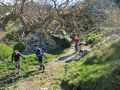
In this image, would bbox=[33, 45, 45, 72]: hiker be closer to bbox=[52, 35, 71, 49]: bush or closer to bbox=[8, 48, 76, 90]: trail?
bbox=[8, 48, 76, 90]: trail

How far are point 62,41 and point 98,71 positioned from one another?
16823 mm

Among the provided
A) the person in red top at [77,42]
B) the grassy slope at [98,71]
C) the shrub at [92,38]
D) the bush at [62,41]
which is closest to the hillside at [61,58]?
the grassy slope at [98,71]

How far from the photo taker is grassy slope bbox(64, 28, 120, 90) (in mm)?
17969

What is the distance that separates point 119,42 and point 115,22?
6.15 m

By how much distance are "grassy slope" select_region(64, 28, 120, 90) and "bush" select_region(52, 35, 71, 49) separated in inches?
441

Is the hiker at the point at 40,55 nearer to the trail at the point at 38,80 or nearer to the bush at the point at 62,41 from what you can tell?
the trail at the point at 38,80

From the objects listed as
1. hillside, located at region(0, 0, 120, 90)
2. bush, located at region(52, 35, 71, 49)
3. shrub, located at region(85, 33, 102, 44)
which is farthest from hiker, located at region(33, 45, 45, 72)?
bush, located at region(52, 35, 71, 49)

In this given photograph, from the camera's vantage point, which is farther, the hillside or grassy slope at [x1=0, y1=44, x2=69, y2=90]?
grassy slope at [x1=0, y1=44, x2=69, y2=90]

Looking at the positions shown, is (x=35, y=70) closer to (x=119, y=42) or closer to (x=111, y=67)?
(x=119, y=42)

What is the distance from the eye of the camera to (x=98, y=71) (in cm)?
1998

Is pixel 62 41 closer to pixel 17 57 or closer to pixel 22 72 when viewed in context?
pixel 22 72

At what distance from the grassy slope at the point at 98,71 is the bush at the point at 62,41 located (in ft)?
36.7

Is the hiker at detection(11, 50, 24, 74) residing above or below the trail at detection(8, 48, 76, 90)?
above

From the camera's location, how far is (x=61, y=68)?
2592cm
